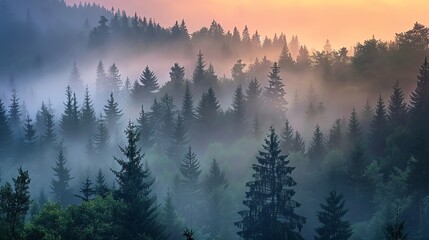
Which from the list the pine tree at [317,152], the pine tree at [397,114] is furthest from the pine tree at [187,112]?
the pine tree at [397,114]

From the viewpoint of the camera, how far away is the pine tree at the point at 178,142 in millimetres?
125938

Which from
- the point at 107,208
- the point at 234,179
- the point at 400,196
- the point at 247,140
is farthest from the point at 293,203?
the point at 247,140

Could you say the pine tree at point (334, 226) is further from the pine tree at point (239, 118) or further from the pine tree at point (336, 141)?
the pine tree at point (239, 118)

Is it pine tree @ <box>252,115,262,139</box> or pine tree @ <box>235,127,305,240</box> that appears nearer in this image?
pine tree @ <box>235,127,305,240</box>

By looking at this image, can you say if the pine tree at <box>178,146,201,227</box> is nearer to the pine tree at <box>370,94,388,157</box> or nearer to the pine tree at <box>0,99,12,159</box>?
the pine tree at <box>370,94,388,157</box>

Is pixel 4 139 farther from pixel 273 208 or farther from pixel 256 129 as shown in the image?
pixel 273 208

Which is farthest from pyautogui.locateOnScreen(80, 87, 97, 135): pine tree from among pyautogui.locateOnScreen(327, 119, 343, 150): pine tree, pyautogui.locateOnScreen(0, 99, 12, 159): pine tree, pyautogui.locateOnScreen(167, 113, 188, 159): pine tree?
pyautogui.locateOnScreen(327, 119, 343, 150): pine tree

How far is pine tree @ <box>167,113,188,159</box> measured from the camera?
4958 inches

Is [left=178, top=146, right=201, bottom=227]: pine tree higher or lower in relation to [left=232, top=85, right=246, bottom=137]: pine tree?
lower

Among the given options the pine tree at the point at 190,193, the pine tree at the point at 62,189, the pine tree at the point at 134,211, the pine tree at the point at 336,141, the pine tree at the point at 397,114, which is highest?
the pine tree at the point at 397,114

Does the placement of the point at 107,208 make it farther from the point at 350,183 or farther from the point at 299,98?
the point at 299,98

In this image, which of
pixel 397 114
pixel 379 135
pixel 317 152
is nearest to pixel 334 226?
pixel 317 152

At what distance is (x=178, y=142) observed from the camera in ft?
416

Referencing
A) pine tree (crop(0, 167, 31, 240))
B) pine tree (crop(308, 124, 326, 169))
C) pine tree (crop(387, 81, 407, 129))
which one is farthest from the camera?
pine tree (crop(387, 81, 407, 129))
